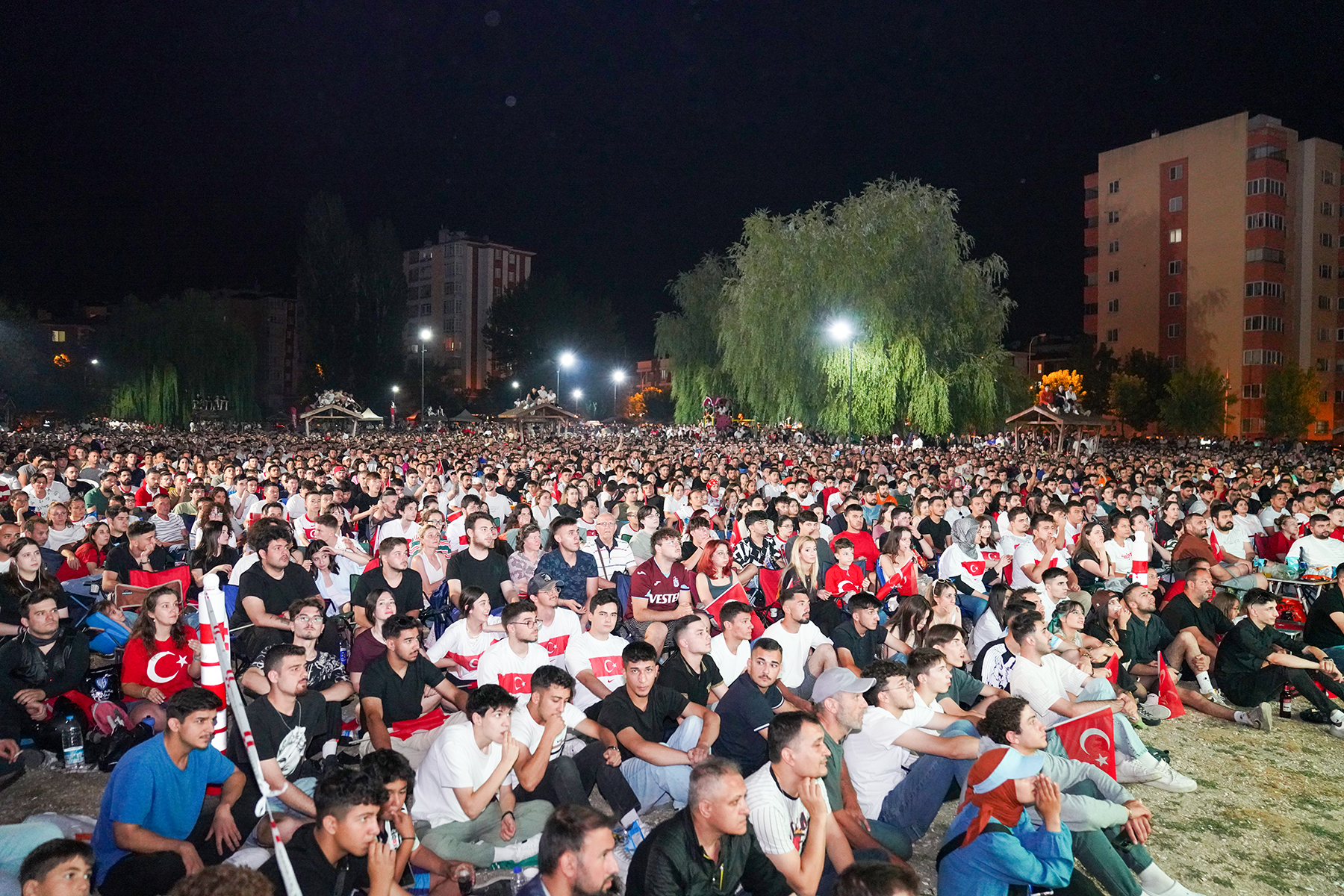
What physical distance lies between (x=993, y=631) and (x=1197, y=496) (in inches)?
303

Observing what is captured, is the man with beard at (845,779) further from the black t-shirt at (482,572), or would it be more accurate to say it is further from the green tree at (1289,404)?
the green tree at (1289,404)

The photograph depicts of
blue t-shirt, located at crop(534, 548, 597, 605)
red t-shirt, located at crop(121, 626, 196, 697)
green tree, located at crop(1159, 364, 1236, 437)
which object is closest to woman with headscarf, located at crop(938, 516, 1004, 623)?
blue t-shirt, located at crop(534, 548, 597, 605)

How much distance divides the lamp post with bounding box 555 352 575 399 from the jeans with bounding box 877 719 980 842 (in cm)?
7084

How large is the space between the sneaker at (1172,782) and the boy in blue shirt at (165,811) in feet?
16.9

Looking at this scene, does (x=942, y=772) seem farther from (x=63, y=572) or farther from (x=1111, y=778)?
(x=63, y=572)

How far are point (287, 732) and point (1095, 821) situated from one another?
4013 mm

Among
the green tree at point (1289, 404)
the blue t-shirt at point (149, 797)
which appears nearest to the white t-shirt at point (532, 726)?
the blue t-shirt at point (149, 797)

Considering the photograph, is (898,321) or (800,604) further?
(898,321)

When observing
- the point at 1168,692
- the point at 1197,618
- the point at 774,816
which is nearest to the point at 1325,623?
the point at 1197,618

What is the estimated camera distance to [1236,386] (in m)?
59.6

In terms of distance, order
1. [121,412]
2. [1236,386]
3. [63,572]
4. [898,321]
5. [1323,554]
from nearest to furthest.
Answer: [63,572] < [1323,554] < [898,321] < [121,412] < [1236,386]

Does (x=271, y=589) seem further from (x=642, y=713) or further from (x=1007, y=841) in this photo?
(x=1007, y=841)

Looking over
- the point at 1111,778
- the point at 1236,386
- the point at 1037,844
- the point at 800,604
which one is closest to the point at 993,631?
the point at 800,604

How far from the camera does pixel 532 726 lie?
485cm
